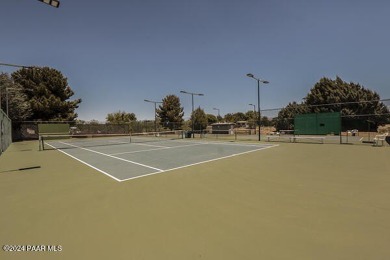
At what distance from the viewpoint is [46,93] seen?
122ft

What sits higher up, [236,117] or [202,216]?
[236,117]

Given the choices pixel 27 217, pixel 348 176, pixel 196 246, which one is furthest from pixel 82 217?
pixel 348 176

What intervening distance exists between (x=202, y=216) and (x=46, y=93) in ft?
137

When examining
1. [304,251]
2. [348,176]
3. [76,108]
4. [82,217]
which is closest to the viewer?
[304,251]

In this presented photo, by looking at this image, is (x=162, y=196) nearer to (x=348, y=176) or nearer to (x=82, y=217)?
(x=82, y=217)

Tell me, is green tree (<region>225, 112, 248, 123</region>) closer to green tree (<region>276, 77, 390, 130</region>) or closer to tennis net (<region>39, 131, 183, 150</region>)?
green tree (<region>276, 77, 390, 130</region>)

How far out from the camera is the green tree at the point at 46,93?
36.4m

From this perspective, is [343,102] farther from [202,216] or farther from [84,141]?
[202,216]

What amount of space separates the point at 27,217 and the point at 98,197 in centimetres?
146

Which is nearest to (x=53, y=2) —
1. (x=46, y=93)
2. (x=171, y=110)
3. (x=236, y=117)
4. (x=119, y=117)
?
(x=46, y=93)

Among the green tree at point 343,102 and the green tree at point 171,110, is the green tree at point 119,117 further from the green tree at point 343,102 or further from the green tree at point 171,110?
the green tree at point 343,102

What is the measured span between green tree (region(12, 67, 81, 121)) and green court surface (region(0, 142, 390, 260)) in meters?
34.6

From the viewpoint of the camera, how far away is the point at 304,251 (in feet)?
9.80

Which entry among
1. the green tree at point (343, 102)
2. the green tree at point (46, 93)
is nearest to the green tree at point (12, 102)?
the green tree at point (46, 93)
